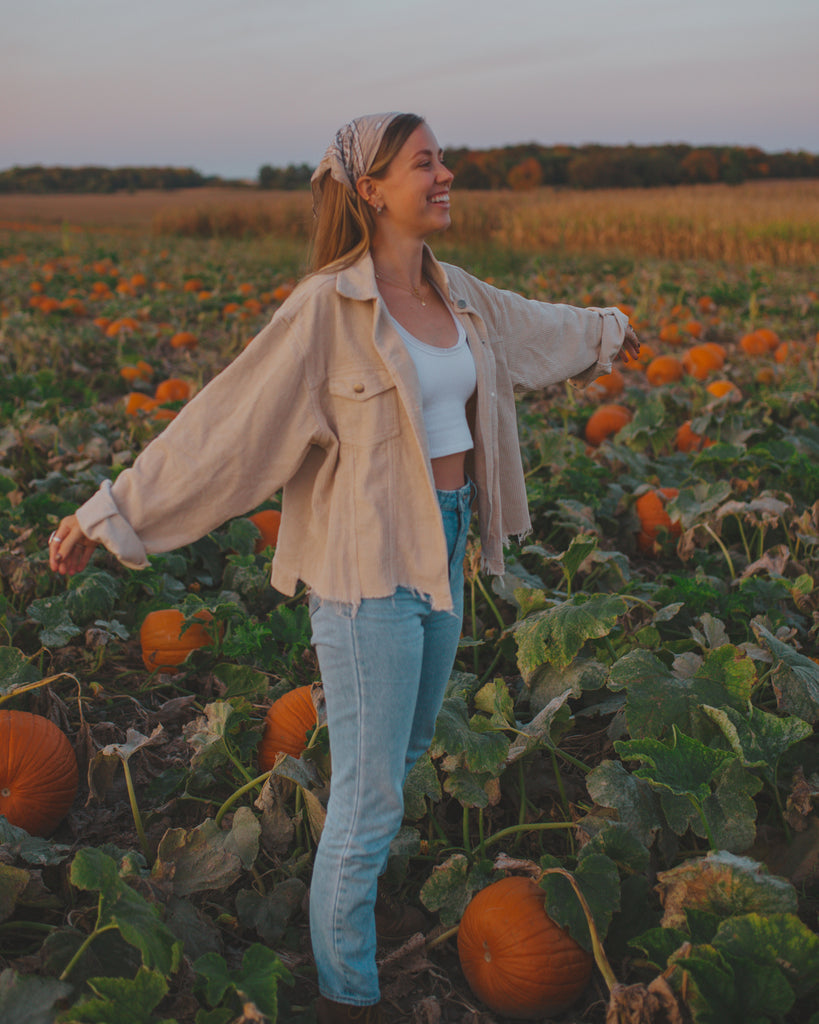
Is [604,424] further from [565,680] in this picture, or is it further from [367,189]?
[367,189]

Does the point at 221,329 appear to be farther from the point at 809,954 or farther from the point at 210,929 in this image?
the point at 809,954

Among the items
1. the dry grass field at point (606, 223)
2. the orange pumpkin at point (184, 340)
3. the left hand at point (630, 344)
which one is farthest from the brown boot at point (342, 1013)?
the dry grass field at point (606, 223)

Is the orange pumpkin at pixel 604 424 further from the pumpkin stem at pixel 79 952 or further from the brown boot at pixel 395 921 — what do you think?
the pumpkin stem at pixel 79 952

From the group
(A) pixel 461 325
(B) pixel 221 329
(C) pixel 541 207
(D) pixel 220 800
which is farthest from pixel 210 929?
(C) pixel 541 207

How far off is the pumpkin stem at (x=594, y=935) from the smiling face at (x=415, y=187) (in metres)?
1.36

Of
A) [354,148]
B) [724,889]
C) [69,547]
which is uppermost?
[354,148]

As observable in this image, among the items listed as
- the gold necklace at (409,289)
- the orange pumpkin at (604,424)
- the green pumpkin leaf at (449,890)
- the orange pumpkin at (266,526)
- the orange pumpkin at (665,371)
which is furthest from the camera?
the orange pumpkin at (665,371)

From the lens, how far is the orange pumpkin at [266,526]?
3955 mm

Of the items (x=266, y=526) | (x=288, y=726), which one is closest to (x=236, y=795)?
(x=288, y=726)

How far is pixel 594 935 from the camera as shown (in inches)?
73.4

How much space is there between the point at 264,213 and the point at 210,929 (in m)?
20.6

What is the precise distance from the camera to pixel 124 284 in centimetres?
1125

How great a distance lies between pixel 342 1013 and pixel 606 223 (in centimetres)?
1784

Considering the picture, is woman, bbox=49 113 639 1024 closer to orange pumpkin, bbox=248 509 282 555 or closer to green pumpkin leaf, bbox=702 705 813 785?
green pumpkin leaf, bbox=702 705 813 785
